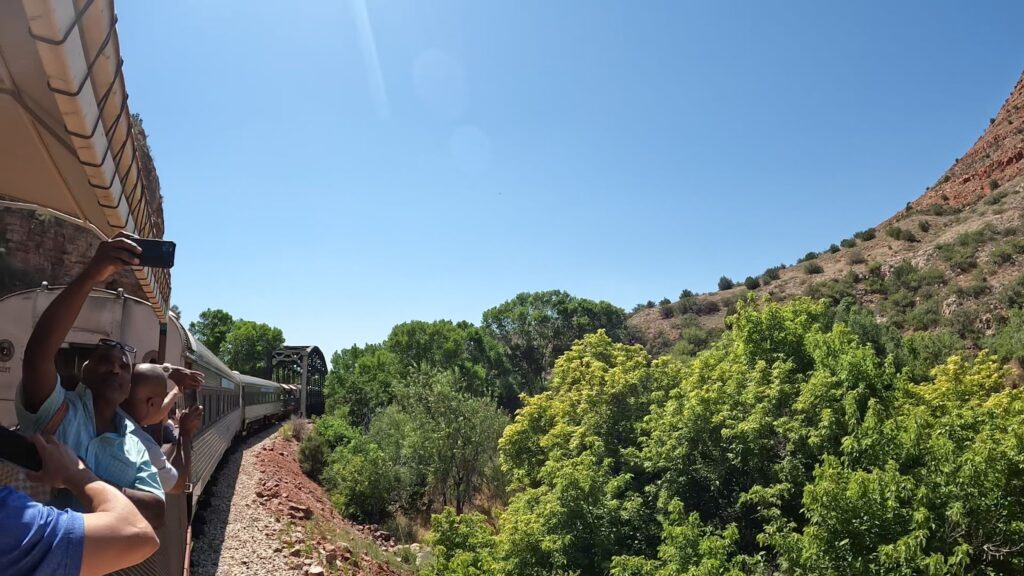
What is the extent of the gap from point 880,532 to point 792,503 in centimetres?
301

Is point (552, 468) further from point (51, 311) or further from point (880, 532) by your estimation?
point (51, 311)

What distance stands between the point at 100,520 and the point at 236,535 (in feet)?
37.0

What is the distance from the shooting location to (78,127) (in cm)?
212

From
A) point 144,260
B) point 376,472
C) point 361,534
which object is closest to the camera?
point 144,260

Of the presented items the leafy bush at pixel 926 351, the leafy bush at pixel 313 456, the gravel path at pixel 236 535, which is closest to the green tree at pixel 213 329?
the leafy bush at pixel 313 456

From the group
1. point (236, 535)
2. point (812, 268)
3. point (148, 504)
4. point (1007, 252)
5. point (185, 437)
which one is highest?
point (812, 268)

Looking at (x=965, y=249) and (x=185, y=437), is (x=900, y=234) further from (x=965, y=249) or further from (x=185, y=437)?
(x=185, y=437)

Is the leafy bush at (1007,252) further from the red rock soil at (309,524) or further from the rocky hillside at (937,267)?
the red rock soil at (309,524)

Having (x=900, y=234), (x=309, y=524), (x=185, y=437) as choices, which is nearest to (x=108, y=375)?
(x=185, y=437)

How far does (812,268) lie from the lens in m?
49.2

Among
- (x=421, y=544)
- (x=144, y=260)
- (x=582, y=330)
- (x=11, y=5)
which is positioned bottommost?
(x=421, y=544)

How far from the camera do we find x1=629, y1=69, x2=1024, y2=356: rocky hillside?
3125 centimetres

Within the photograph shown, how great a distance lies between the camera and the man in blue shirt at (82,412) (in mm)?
2027

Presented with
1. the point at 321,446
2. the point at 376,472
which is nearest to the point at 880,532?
the point at 376,472
